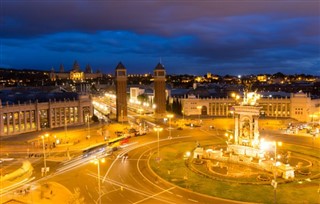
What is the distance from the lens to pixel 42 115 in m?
103

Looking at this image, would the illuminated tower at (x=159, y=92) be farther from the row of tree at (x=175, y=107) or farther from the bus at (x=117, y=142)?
the bus at (x=117, y=142)

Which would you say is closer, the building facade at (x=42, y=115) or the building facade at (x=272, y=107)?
the building facade at (x=42, y=115)

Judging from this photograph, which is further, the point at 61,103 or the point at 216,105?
the point at 216,105

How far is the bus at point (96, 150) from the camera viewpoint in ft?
227

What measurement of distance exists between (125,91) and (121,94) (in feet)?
6.61

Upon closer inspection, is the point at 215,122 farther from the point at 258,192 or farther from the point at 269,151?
the point at 258,192

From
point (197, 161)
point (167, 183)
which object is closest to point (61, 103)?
point (197, 161)

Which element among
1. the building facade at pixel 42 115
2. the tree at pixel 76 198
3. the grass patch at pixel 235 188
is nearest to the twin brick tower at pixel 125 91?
the building facade at pixel 42 115

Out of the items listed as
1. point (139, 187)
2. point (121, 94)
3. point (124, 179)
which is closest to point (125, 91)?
point (121, 94)

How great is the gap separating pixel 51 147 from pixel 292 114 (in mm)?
83915

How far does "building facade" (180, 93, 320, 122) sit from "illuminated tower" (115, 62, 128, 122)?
25.0 m

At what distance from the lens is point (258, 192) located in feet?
153

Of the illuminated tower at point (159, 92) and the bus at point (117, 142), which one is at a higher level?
the illuminated tower at point (159, 92)

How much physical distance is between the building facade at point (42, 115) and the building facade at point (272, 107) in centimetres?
4049
